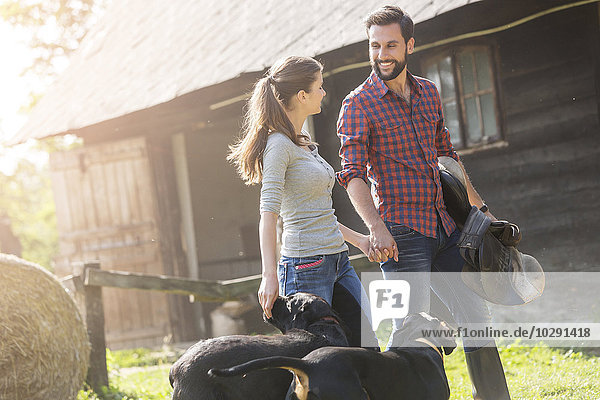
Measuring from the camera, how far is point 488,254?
3.58m

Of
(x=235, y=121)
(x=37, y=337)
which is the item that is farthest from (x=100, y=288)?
(x=235, y=121)

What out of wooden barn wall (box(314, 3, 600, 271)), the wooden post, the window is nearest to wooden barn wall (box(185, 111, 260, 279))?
the window

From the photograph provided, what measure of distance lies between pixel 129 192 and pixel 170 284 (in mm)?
3394

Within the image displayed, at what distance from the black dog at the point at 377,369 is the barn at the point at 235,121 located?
344 centimetres

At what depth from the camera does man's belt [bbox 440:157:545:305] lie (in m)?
3.58

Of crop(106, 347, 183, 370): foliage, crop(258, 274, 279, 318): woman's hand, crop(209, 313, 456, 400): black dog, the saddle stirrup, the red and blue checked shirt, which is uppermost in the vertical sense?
the red and blue checked shirt

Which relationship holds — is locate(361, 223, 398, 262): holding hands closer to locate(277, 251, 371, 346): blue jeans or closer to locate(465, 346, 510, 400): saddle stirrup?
locate(277, 251, 371, 346): blue jeans

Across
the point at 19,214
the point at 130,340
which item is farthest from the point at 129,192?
the point at 19,214

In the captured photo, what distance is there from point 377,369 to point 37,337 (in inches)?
138

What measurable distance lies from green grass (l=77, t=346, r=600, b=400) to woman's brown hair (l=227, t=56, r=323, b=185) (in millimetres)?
1937

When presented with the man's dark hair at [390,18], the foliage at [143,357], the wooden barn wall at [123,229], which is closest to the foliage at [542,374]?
the man's dark hair at [390,18]

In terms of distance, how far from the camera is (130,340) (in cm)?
975

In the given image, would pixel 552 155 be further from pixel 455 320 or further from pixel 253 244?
pixel 253 244

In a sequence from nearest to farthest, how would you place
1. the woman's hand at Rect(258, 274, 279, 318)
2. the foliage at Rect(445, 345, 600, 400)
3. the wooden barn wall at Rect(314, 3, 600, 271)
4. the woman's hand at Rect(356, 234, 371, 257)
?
the woman's hand at Rect(258, 274, 279, 318)
the woman's hand at Rect(356, 234, 371, 257)
the foliage at Rect(445, 345, 600, 400)
the wooden barn wall at Rect(314, 3, 600, 271)
